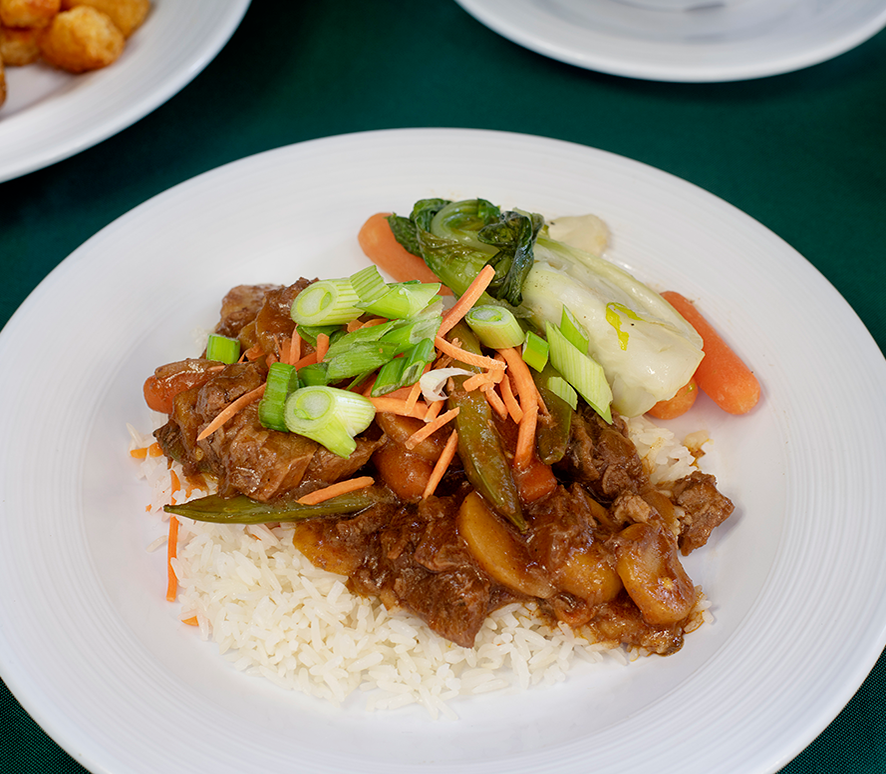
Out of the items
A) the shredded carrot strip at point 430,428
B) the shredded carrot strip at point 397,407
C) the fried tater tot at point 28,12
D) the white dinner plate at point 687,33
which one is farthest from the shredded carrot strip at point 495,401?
the fried tater tot at point 28,12

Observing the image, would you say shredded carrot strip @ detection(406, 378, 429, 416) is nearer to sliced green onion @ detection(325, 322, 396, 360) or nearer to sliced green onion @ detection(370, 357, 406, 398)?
sliced green onion @ detection(370, 357, 406, 398)

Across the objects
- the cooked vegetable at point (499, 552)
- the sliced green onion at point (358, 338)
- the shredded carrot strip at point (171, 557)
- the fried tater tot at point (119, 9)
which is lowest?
the shredded carrot strip at point (171, 557)

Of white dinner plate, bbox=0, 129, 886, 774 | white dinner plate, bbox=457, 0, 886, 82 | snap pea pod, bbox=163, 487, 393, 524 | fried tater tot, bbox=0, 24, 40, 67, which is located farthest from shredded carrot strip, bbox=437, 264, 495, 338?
fried tater tot, bbox=0, 24, 40, 67

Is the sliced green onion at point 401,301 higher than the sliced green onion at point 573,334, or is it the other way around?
the sliced green onion at point 401,301

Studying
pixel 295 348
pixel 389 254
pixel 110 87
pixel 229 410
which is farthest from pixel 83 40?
pixel 229 410

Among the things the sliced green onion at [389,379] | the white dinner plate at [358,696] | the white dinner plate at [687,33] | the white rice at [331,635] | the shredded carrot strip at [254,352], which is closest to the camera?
the white dinner plate at [358,696]

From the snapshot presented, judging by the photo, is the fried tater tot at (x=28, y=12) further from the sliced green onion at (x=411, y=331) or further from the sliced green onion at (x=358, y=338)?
the sliced green onion at (x=411, y=331)

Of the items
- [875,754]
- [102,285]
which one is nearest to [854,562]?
[875,754]
